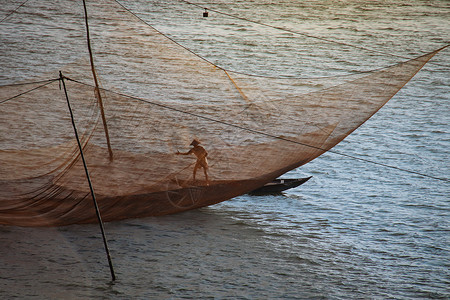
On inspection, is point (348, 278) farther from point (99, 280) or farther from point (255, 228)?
point (99, 280)

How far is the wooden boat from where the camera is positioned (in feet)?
29.6

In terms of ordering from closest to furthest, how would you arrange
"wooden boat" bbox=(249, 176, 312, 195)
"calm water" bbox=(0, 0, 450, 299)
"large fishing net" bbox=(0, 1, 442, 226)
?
"calm water" bbox=(0, 0, 450, 299) → "large fishing net" bbox=(0, 1, 442, 226) → "wooden boat" bbox=(249, 176, 312, 195)

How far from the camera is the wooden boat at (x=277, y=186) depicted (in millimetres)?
9023

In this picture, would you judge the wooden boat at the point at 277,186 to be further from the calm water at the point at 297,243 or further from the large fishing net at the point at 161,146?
the large fishing net at the point at 161,146

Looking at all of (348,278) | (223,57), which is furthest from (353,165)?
(223,57)

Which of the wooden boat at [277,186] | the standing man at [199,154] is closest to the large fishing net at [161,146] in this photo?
the standing man at [199,154]

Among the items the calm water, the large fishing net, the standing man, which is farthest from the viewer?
the standing man

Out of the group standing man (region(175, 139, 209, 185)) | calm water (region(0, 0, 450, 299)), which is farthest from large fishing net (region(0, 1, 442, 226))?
calm water (region(0, 0, 450, 299))

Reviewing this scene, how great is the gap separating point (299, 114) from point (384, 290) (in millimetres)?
2262

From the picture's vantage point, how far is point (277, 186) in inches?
356

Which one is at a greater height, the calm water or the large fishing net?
the large fishing net

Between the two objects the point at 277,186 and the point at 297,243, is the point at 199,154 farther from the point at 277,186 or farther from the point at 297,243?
the point at 277,186

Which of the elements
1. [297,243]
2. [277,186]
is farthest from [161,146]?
[277,186]

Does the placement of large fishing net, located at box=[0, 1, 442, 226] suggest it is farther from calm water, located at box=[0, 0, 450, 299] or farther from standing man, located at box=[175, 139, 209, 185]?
calm water, located at box=[0, 0, 450, 299]
